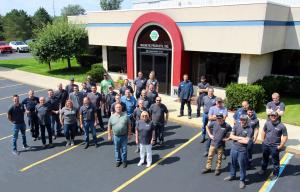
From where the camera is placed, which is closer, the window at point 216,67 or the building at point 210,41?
the building at point 210,41

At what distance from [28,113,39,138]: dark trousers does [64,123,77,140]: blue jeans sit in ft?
3.87

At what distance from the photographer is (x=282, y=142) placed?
23.5 ft

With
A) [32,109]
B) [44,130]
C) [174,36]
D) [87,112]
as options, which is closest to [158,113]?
[87,112]

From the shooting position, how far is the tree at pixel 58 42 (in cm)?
2291

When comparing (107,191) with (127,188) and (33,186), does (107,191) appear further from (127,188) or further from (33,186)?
(33,186)

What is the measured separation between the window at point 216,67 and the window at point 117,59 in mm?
5106

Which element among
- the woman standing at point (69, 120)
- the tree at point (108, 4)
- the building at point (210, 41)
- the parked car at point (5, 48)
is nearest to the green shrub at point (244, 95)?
the building at point (210, 41)

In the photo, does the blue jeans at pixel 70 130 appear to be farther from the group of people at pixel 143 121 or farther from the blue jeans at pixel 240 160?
the blue jeans at pixel 240 160

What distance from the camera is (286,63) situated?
50.8 feet

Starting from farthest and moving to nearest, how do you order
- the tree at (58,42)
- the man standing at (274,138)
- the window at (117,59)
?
the tree at (58,42) < the window at (117,59) < the man standing at (274,138)

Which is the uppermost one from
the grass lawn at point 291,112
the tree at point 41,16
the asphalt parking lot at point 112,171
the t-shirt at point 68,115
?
the tree at point 41,16

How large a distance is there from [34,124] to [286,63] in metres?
12.3

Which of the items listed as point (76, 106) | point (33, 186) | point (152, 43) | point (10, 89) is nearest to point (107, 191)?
point (33, 186)

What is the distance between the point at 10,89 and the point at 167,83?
10.2 metres
